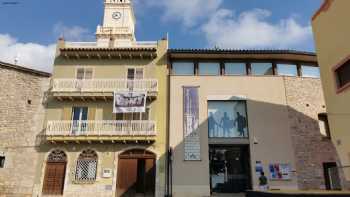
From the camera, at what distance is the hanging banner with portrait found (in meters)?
19.6

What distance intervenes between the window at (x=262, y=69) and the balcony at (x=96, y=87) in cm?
733

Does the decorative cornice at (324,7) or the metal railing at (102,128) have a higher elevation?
the decorative cornice at (324,7)

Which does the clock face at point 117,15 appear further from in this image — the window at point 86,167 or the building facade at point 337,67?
the building facade at point 337,67

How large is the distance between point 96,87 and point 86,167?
5.58m

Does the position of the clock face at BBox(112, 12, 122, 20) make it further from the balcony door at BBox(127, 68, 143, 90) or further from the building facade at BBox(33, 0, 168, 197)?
the balcony door at BBox(127, 68, 143, 90)

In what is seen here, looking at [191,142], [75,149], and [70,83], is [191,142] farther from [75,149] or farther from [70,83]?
[70,83]

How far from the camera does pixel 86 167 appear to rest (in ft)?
64.3

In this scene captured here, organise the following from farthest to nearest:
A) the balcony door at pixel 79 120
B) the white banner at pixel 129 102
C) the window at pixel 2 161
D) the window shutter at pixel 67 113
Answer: the window shutter at pixel 67 113 < the white banner at pixel 129 102 < the balcony door at pixel 79 120 < the window at pixel 2 161

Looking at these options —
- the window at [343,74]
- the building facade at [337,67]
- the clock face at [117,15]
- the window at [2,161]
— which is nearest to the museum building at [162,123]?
the window at [2,161]

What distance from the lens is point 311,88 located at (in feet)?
70.5

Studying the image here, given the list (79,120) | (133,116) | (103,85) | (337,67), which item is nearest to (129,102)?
(133,116)

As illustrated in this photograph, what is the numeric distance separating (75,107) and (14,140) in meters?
4.57

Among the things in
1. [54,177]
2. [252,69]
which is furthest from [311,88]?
[54,177]

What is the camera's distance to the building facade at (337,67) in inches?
558
